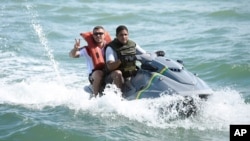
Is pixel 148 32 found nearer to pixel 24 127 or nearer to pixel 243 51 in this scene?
pixel 243 51

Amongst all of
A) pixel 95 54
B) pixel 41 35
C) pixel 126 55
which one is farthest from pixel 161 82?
pixel 41 35

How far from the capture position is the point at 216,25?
14969mm

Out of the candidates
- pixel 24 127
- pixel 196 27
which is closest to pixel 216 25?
pixel 196 27

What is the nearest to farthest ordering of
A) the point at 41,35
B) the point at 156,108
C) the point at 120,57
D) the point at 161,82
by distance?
the point at 156,108 → the point at 161,82 → the point at 120,57 → the point at 41,35

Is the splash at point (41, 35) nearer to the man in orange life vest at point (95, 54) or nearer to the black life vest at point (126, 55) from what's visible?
the man in orange life vest at point (95, 54)

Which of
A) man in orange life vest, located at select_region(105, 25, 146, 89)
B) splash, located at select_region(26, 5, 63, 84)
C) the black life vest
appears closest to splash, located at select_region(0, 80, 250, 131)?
man in orange life vest, located at select_region(105, 25, 146, 89)

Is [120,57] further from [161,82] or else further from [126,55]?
[161,82]

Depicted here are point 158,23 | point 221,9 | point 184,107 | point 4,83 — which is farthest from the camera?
point 221,9

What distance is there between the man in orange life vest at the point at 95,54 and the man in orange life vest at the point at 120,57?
0.23m

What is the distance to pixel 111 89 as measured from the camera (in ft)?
24.0

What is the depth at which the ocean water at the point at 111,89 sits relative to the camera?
673 centimetres

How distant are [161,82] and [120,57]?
2.56 ft

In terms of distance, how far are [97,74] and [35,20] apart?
945 centimetres

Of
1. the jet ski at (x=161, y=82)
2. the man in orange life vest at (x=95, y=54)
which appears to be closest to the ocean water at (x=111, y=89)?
the jet ski at (x=161, y=82)
